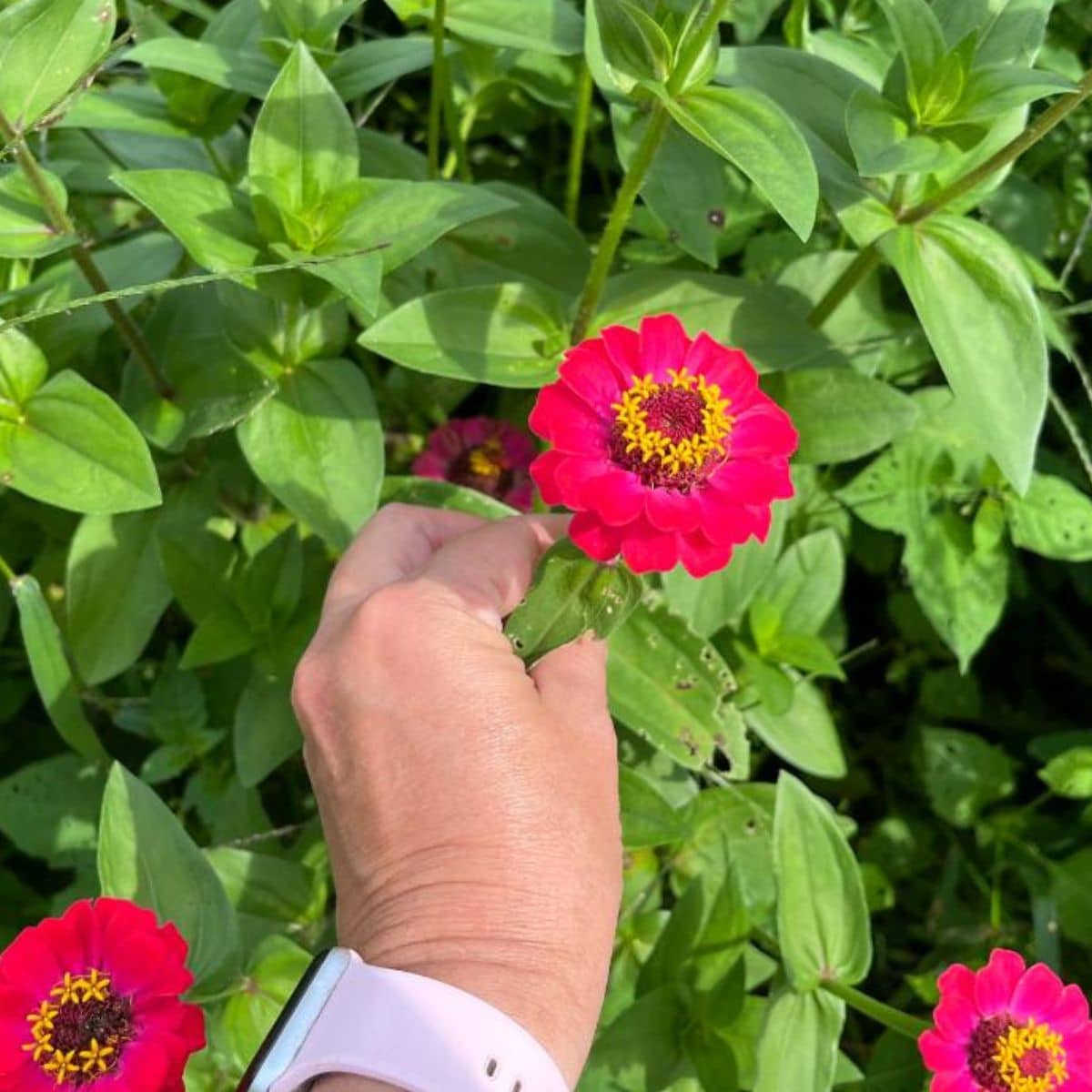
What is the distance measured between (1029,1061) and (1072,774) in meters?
0.48

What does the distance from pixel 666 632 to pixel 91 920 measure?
0.62 metres

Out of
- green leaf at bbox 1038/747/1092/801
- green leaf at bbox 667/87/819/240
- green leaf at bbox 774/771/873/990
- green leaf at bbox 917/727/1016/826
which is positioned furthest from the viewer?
green leaf at bbox 917/727/1016/826

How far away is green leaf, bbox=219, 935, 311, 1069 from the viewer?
3.67 ft

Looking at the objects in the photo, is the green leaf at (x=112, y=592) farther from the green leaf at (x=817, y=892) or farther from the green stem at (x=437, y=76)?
the green leaf at (x=817, y=892)

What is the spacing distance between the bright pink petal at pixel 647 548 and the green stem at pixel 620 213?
389mm

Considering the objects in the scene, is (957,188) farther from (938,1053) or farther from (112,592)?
(112,592)

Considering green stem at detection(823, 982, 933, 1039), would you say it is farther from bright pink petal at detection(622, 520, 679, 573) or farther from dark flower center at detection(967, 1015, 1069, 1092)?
bright pink petal at detection(622, 520, 679, 573)

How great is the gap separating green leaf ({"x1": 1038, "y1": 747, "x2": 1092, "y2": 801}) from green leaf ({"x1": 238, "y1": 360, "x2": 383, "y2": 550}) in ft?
2.90

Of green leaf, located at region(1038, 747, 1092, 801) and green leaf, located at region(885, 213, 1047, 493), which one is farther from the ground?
green leaf, located at region(885, 213, 1047, 493)

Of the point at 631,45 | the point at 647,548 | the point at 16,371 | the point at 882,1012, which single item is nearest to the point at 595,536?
the point at 647,548

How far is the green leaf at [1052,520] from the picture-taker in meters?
1.46

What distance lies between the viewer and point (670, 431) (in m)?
0.88

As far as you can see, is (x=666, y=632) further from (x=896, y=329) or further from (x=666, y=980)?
(x=896, y=329)

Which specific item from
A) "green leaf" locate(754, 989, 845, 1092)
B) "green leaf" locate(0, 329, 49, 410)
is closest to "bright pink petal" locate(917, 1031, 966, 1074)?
"green leaf" locate(754, 989, 845, 1092)
